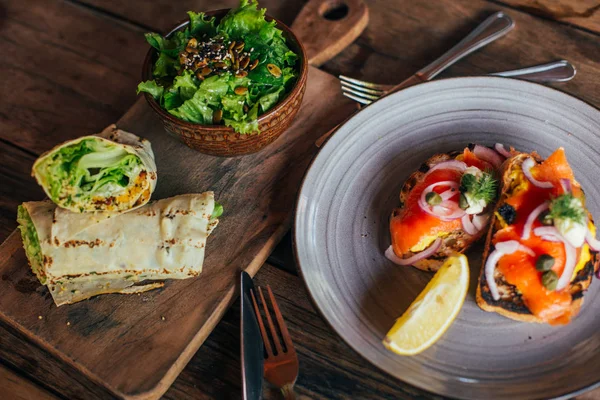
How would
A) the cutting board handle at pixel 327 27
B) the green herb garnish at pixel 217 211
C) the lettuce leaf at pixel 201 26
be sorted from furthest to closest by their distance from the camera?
1. the cutting board handle at pixel 327 27
2. the lettuce leaf at pixel 201 26
3. the green herb garnish at pixel 217 211

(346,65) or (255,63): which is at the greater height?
(255,63)

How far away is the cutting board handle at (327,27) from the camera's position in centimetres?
356

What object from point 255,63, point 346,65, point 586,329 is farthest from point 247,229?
point 586,329

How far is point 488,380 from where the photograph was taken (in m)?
2.41

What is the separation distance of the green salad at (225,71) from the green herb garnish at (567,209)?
1456 mm

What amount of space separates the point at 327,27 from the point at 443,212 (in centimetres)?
164

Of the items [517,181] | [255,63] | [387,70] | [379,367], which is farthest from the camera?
[387,70]

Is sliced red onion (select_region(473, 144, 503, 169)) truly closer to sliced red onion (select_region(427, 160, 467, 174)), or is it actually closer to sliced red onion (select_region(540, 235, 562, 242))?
sliced red onion (select_region(427, 160, 467, 174))

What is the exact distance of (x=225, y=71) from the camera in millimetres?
2824

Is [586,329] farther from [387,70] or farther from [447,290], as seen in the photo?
[387,70]

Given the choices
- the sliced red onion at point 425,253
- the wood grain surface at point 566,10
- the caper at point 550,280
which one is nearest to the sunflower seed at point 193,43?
the sliced red onion at point 425,253

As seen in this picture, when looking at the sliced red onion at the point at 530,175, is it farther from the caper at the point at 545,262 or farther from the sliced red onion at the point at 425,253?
the sliced red onion at the point at 425,253

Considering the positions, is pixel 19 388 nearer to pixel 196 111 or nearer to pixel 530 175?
pixel 196 111

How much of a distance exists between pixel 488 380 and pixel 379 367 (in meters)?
0.49
